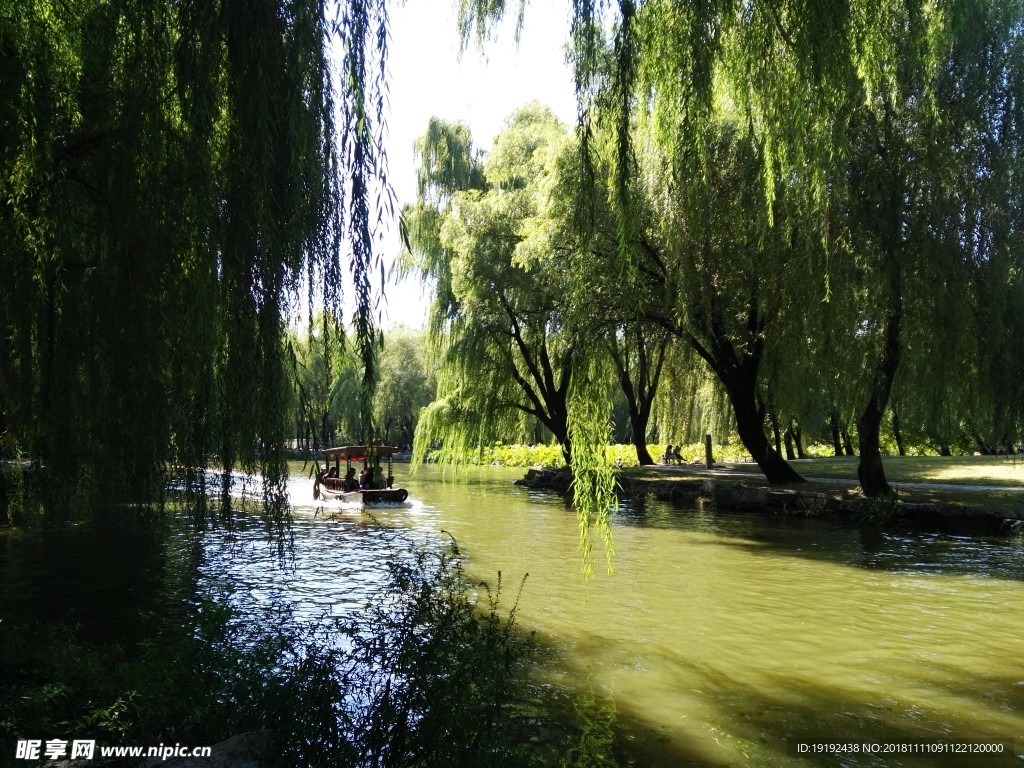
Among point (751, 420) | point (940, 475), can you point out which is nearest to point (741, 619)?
point (751, 420)

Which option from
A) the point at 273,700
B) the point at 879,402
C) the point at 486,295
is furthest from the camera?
the point at 486,295

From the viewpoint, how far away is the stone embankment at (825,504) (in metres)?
12.9

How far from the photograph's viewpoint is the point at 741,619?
7.55 metres

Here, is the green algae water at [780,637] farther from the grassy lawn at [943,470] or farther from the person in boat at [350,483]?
the person in boat at [350,483]

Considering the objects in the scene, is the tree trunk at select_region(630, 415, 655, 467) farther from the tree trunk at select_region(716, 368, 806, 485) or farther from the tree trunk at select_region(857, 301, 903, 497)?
the tree trunk at select_region(857, 301, 903, 497)

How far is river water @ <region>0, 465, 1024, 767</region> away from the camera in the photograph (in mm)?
4789

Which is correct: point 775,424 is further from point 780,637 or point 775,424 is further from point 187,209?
point 187,209

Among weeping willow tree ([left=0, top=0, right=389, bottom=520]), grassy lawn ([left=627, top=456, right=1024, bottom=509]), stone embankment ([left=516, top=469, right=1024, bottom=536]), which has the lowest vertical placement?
stone embankment ([left=516, top=469, right=1024, bottom=536])

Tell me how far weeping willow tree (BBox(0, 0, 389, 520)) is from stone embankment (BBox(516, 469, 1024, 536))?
9961 millimetres

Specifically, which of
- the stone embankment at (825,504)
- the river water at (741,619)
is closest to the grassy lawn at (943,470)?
the stone embankment at (825,504)

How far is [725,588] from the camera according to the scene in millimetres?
9000

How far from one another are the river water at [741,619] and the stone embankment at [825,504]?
29.7 inches

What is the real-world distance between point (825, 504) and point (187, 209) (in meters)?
14.4

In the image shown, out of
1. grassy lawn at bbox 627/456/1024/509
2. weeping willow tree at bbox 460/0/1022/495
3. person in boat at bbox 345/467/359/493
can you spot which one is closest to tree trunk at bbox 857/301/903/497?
grassy lawn at bbox 627/456/1024/509
